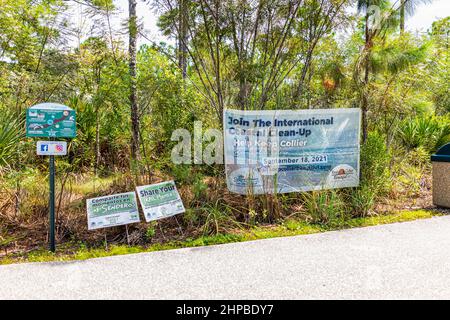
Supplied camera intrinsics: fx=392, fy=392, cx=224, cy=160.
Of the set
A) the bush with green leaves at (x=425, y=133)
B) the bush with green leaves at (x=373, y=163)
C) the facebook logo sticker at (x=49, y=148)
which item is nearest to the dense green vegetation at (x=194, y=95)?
the bush with green leaves at (x=373, y=163)

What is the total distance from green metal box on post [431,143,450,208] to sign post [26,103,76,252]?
612cm

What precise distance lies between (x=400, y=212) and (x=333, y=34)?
3810 millimetres

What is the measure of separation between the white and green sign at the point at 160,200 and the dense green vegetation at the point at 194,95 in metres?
0.21

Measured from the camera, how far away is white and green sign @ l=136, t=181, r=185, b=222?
18.2 feet

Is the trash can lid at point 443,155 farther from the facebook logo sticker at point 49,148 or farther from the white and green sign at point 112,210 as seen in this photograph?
the facebook logo sticker at point 49,148

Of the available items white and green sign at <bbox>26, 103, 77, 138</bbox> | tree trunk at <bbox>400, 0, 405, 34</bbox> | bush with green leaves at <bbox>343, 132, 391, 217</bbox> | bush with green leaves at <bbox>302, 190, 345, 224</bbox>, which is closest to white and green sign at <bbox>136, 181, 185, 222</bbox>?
white and green sign at <bbox>26, 103, 77, 138</bbox>

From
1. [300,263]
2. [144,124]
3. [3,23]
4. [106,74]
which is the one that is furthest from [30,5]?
[300,263]

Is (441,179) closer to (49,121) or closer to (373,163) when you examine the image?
(373,163)

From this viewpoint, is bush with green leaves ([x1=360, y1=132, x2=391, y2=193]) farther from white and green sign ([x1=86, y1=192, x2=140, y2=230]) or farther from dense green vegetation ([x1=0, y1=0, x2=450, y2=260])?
white and green sign ([x1=86, y1=192, x2=140, y2=230])

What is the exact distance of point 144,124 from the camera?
23.0 ft

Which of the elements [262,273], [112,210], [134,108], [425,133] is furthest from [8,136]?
[425,133]

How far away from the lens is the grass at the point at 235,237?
471 centimetres

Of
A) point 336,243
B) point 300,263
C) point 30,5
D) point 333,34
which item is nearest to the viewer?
point 300,263
